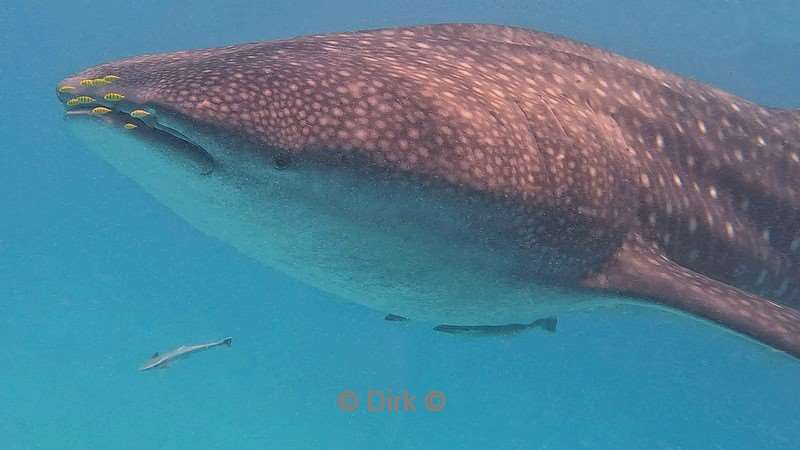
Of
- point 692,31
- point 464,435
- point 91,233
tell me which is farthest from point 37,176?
point 692,31

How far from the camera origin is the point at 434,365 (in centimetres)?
1719

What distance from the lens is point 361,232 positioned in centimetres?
365

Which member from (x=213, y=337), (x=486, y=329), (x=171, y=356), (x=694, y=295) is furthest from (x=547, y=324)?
(x=213, y=337)

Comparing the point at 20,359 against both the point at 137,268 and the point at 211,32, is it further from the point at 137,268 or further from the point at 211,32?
the point at 211,32

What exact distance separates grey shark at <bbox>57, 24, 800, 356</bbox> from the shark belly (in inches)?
0.5

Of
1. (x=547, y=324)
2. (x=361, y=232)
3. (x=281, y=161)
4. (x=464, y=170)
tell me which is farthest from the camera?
(x=547, y=324)

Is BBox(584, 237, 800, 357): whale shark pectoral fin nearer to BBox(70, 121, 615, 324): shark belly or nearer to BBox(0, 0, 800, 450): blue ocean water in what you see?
BBox(70, 121, 615, 324): shark belly

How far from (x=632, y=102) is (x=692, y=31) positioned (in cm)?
2160

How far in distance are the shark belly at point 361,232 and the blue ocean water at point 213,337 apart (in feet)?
37.4

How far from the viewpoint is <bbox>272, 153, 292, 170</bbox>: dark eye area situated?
311 cm

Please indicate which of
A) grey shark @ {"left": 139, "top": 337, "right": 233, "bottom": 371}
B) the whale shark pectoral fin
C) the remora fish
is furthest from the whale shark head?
grey shark @ {"left": 139, "top": 337, "right": 233, "bottom": 371}

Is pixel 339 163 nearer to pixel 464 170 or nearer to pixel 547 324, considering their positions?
pixel 464 170

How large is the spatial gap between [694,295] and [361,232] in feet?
6.76

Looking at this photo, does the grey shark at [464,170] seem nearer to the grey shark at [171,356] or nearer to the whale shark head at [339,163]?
the whale shark head at [339,163]
